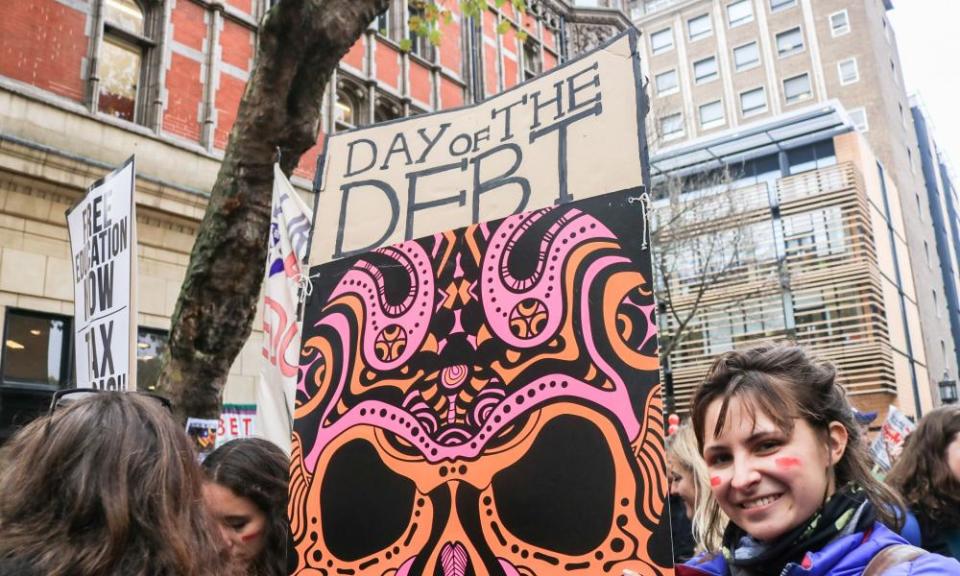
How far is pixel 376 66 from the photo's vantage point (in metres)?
13.9

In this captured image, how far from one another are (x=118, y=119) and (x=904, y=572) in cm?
1050

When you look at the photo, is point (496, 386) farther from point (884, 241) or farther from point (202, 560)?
point (884, 241)

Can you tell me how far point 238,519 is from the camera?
98.4 inches

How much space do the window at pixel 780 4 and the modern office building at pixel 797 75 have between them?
0.05 meters

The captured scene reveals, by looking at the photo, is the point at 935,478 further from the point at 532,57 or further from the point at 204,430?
the point at 532,57

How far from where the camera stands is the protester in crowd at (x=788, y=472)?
1573mm

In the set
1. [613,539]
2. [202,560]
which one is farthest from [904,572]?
[202,560]

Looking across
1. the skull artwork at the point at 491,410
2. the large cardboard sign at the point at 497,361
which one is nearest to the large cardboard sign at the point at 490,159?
the large cardboard sign at the point at 497,361

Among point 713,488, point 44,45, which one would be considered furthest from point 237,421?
point 713,488

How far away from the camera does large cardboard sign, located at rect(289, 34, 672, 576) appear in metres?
1.75

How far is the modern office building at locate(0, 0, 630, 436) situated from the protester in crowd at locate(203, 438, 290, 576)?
5255 millimetres

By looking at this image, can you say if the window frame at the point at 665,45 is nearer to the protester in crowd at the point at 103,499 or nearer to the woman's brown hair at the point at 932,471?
the woman's brown hair at the point at 932,471

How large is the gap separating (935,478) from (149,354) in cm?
910

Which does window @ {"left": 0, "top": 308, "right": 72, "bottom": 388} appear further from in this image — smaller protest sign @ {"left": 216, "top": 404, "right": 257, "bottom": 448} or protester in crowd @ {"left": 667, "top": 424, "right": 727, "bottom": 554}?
protester in crowd @ {"left": 667, "top": 424, "right": 727, "bottom": 554}
